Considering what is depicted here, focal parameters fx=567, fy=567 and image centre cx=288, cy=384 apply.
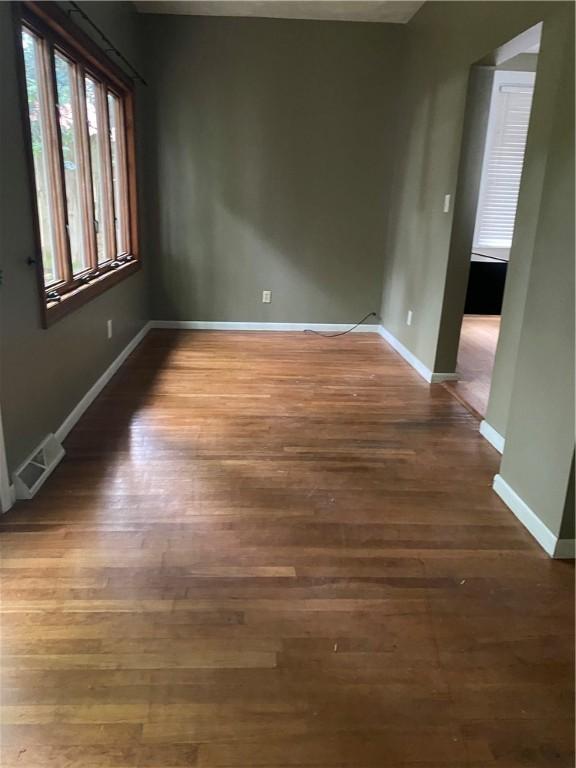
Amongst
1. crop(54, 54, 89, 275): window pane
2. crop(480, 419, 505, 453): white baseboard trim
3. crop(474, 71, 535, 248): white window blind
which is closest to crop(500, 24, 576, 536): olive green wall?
crop(480, 419, 505, 453): white baseboard trim

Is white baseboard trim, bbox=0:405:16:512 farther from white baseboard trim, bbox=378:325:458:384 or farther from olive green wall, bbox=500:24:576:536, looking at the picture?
white baseboard trim, bbox=378:325:458:384

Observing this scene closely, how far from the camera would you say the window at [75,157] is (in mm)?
2729

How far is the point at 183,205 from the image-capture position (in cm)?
524

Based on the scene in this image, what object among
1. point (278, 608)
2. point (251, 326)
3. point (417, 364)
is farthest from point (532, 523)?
point (251, 326)

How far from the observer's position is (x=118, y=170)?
4.50 meters

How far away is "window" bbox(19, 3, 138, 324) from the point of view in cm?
273

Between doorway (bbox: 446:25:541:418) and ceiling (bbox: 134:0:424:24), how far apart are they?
1.18 metres

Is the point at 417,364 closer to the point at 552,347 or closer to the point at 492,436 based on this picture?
the point at 492,436

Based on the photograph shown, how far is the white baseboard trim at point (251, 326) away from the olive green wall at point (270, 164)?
0.19 ft

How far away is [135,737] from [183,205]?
15.3 feet

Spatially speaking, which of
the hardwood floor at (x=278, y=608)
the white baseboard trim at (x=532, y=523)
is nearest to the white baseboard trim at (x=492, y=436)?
the hardwood floor at (x=278, y=608)

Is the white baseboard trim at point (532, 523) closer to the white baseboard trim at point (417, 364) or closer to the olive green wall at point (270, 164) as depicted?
the white baseboard trim at point (417, 364)

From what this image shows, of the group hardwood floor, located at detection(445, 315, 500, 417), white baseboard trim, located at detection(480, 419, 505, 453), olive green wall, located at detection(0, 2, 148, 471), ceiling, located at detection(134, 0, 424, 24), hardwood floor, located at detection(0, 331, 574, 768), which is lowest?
hardwood floor, located at detection(0, 331, 574, 768)

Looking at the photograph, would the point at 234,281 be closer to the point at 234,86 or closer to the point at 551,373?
the point at 234,86
